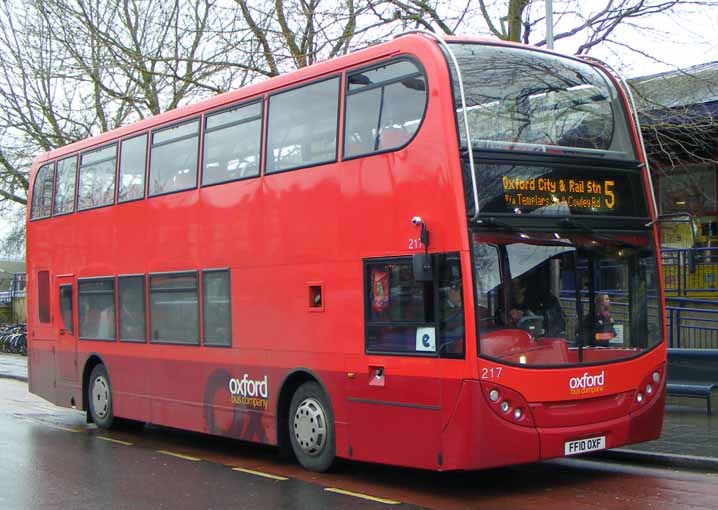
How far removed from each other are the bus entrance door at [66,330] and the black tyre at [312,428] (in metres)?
6.36

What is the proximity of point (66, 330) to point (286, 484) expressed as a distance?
294 inches

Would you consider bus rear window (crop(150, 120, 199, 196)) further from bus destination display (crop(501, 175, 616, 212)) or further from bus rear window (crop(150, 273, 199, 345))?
bus destination display (crop(501, 175, 616, 212))

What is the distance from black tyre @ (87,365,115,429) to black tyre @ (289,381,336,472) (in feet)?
16.7

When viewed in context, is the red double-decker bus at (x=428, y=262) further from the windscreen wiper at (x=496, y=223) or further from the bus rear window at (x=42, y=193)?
the bus rear window at (x=42, y=193)

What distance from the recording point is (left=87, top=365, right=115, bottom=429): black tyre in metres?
15.1

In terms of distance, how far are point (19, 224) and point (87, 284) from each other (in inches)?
1123

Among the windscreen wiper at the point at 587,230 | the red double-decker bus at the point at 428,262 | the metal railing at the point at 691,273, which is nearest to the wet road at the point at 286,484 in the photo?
the red double-decker bus at the point at 428,262

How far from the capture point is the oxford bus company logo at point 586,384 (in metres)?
9.11

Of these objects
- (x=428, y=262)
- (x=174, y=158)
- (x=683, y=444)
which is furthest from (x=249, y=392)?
(x=683, y=444)

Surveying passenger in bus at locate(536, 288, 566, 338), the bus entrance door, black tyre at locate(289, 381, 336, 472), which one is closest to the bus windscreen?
passenger in bus at locate(536, 288, 566, 338)

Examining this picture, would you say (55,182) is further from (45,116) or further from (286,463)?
(45,116)

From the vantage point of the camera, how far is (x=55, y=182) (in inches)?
660

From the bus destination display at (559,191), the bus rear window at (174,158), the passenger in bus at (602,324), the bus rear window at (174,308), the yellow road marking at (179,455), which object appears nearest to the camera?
the bus destination display at (559,191)

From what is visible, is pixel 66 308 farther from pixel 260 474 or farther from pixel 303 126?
pixel 303 126
